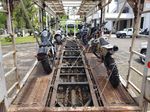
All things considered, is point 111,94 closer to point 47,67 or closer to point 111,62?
point 111,62

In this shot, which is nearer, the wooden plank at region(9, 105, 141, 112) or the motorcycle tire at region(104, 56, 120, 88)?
the wooden plank at region(9, 105, 141, 112)

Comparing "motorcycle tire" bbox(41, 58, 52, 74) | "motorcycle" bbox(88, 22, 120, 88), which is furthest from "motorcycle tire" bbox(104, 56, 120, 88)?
"motorcycle tire" bbox(41, 58, 52, 74)

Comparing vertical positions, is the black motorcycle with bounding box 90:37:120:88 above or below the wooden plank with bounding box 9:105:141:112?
above

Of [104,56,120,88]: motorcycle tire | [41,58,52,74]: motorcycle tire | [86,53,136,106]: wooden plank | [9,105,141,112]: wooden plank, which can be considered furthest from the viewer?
[41,58,52,74]: motorcycle tire

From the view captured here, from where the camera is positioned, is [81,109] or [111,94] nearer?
[81,109]

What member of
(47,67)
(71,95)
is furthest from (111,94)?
(47,67)

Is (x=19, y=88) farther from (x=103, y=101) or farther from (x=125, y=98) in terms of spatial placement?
(x=125, y=98)

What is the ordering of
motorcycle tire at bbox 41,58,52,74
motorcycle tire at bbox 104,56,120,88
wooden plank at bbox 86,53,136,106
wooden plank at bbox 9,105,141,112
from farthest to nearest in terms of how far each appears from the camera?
motorcycle tire at bbox 41,58,52,74, motorcycle tire at bbox 104,56,120,88, wooden plank at bbox 86,53,136,106, wooden plank at bbox 9,105,141,112

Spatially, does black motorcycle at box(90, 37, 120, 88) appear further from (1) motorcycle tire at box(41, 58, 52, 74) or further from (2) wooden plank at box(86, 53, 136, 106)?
(1) motorcycle tire at box(41, 58, 52, 74)

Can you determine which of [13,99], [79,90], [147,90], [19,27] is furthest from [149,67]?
[19,27]

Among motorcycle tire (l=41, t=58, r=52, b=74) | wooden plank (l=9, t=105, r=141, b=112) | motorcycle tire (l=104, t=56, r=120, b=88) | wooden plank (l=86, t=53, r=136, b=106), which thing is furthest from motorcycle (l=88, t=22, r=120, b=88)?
motorcycle tire (l=41, t=58, r=52, b=74)

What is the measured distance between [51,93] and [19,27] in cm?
2198

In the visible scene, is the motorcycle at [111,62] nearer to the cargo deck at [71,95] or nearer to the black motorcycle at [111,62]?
the black motorcycle at [111,62]

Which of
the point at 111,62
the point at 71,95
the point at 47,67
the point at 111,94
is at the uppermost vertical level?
the point at 111,62
